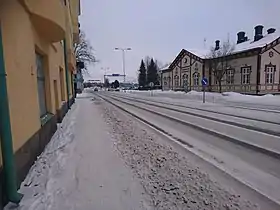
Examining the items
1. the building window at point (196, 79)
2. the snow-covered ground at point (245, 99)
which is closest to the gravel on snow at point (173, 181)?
the snow-covered ground at point (245, 99)

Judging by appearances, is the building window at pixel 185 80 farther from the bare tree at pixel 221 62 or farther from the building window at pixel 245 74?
the building window at pixel 245 74

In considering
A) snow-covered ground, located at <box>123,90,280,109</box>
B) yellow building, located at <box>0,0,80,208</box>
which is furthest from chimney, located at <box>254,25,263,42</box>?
yellow building, located at <box>0,0,80,208</box>

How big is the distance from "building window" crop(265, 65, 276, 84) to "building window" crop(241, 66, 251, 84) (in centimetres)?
229

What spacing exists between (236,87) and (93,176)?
36.9 meters

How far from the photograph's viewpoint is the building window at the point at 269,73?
112 ft

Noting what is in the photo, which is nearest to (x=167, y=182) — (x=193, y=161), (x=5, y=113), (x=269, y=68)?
Result: (x=193, y=161)

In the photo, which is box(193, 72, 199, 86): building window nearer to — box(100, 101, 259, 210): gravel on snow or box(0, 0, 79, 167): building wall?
box(100, 101, 259, 210): gravel on snow

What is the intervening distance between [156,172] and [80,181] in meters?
1.44

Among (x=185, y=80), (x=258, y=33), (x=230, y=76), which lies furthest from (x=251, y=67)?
(x=185, y=80)

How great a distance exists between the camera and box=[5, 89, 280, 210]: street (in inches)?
146

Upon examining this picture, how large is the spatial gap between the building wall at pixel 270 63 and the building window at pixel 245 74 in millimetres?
2002

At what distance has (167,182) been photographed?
14.3 ft

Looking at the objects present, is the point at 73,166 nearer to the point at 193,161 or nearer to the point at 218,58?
the point at 193,161

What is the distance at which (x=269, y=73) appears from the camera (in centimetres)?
3444
